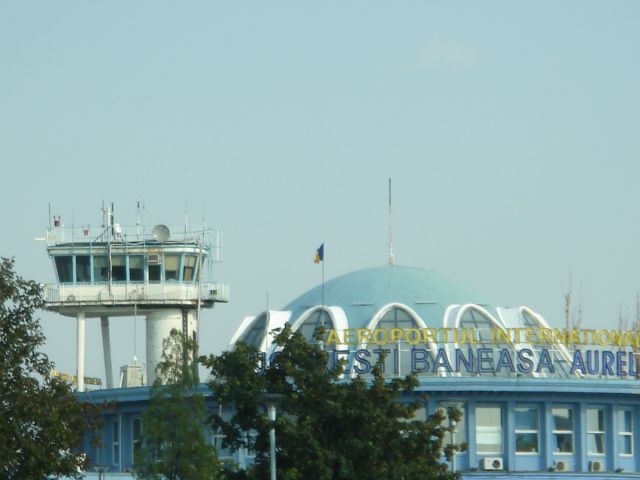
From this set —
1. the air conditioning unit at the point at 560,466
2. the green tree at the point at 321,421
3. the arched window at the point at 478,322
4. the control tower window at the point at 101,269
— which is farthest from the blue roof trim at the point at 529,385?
the control tower window at the point at 101,269

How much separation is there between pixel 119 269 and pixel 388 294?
85.8 feet

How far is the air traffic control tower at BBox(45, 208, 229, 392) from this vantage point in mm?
99625

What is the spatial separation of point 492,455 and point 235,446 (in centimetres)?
2336

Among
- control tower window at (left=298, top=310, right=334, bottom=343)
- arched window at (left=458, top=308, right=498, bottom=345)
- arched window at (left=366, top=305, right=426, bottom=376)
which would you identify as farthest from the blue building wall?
control tower window at (left=298, top=310, right=334, bottom=343)

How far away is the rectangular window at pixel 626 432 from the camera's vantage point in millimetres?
75750

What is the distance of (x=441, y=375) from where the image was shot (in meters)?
73.0

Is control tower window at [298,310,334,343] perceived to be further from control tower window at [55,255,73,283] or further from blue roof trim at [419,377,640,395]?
control tower window at [55,255,73,283]

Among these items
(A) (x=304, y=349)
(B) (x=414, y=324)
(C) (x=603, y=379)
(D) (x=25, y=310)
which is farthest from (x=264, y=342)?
(D) (x=25, y=310)

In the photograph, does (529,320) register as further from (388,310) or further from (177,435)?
(177,435)

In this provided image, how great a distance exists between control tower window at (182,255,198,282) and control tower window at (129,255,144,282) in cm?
253

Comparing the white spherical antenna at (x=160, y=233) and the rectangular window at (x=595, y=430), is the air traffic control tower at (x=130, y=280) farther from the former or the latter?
the rectangular window at (x=595, y=430)

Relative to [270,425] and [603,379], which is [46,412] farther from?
[603,379]

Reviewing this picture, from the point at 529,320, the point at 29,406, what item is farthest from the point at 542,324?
the point at 29,406

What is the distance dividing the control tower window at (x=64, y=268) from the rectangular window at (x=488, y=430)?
33.0m
